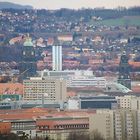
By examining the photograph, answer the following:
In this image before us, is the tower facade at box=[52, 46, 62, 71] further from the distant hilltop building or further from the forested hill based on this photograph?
the forested hill

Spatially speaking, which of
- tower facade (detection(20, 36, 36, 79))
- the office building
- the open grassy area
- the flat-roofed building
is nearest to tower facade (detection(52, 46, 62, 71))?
tower facade (detection(20, 36, 36, 79))

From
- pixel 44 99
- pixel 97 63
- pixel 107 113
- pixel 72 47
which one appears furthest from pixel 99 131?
pixel 72 47

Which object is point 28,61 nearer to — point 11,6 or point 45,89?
point 11,6

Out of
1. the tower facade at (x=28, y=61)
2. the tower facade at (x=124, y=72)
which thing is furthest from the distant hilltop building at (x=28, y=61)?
the tower facade at (x=124, y=72)

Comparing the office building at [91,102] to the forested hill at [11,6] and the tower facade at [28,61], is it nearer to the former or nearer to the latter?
the tower facade at [28,61]

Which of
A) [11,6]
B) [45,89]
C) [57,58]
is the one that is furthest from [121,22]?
[45,89]

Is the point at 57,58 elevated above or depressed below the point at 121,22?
below

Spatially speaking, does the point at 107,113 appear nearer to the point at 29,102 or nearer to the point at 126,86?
the point at 29,102
